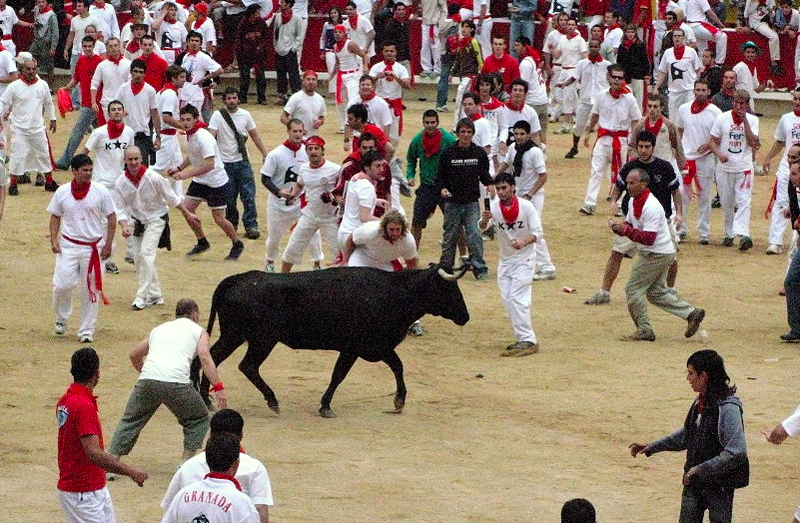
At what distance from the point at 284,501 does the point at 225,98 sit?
9491mm

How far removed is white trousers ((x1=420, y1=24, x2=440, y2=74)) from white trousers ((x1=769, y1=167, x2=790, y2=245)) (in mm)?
11739

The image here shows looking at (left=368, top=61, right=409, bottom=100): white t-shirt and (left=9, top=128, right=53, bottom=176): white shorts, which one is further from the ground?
(left=368, top=61, right=409, bottom=100): white t-shirt

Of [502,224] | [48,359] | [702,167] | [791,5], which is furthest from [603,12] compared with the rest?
[48,359]

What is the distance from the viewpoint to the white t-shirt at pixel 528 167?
18.6m

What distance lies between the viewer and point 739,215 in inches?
815

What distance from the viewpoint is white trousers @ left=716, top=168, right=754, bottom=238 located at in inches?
807

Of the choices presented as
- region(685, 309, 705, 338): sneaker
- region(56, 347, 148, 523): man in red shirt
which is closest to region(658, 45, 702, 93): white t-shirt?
region(685, 309, 705, 338): sneaker

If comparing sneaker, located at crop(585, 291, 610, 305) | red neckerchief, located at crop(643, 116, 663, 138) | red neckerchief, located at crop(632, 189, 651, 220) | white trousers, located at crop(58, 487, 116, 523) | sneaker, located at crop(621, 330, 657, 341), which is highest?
red neckerchief, located at crop(643, 116, 663, 138)

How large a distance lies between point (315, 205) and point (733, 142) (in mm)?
6054

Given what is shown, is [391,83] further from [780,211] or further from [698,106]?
[780,211]

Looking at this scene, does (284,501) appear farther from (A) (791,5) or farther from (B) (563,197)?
(A) (791,5)

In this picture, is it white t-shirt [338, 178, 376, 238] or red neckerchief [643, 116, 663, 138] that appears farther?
red neckerchief [643, 116, 663, 138]

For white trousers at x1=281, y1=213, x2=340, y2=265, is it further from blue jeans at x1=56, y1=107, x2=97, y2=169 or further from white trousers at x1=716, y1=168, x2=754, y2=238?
blue jeans at x1=56, y1=107, x2=97, y2=169

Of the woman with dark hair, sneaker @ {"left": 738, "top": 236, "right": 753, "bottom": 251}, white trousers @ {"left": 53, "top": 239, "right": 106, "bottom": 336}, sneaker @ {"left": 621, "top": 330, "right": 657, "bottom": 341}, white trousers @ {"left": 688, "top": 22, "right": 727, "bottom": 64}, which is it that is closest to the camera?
the woman with dark hair
